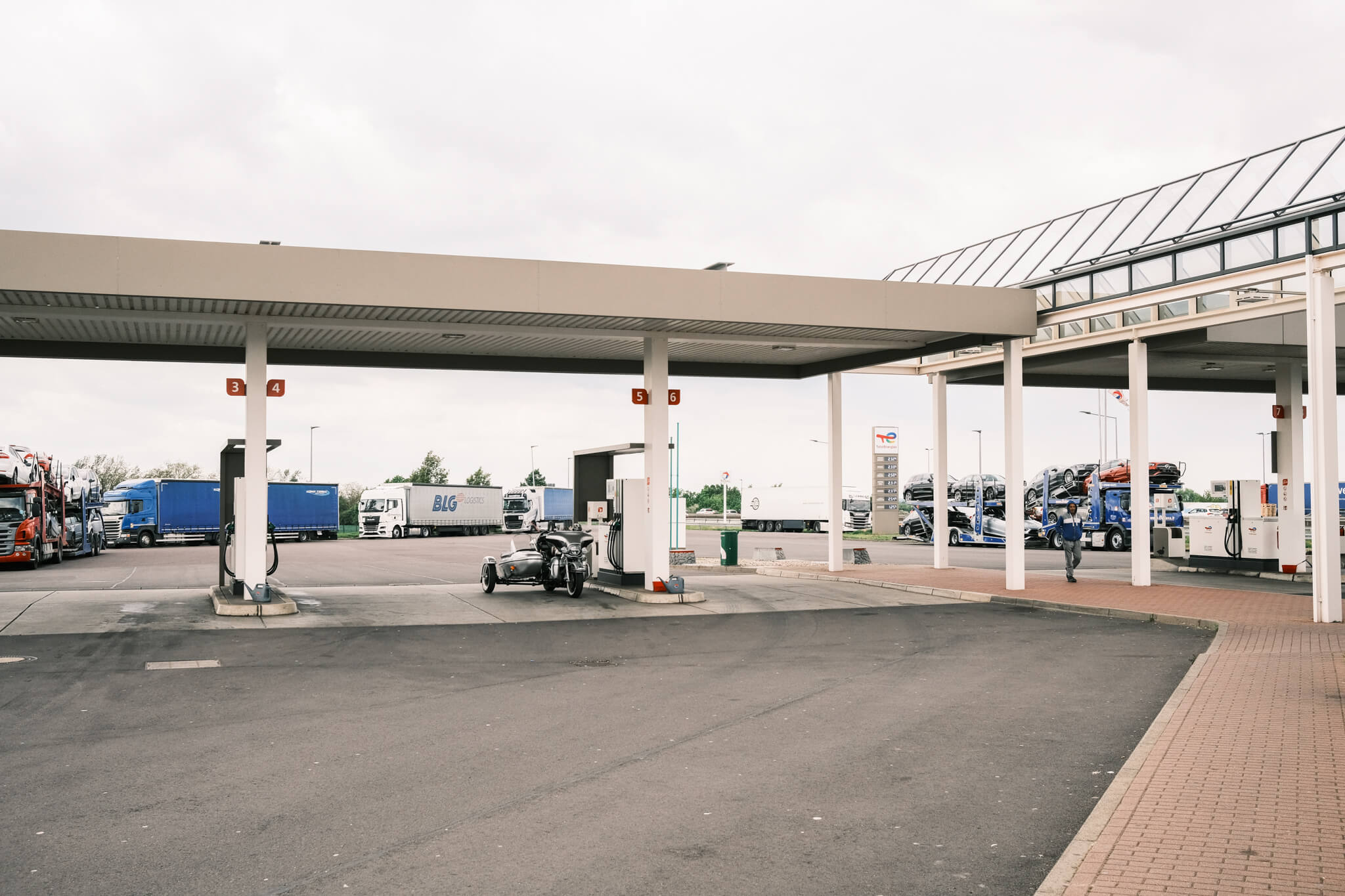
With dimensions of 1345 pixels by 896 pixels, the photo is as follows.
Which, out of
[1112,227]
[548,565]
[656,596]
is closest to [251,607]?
[548,565]

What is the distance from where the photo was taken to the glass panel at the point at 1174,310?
20.1 metres

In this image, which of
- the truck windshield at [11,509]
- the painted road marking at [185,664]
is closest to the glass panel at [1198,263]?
the painted road marking at [185,664]

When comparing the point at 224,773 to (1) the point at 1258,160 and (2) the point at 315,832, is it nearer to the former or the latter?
(2) the point at 315,832

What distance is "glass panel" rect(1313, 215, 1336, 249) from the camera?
15797 mm

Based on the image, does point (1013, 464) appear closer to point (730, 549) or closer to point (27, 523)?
point (730, 549)

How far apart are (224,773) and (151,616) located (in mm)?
9995

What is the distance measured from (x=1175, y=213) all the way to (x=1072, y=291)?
222cm

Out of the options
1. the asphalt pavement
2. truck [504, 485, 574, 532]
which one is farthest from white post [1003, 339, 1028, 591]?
truck [504, 485, 574, 532]

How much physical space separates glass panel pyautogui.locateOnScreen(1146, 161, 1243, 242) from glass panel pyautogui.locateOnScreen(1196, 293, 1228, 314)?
132 centimetres

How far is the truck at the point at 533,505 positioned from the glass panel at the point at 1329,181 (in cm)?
5497

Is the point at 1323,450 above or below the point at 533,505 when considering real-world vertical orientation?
above

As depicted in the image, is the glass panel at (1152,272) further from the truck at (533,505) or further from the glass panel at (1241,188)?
the truck at (533,505)

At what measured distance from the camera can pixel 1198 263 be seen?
18312mm

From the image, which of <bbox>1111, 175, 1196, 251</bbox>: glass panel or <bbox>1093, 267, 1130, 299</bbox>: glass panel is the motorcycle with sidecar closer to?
<bbox>1093, 267, 1130, 299</bbox>: glass panel
